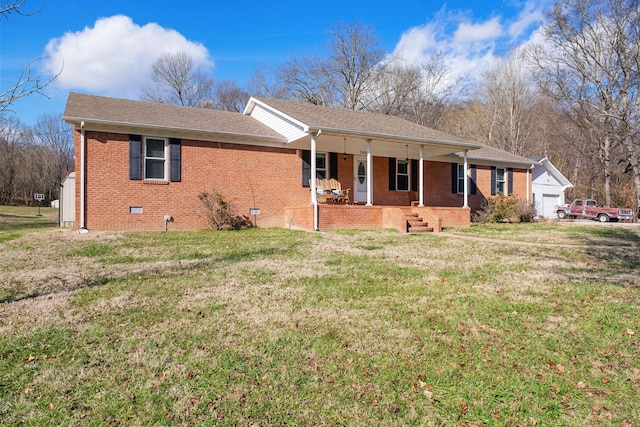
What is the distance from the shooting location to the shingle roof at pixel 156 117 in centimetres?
1177

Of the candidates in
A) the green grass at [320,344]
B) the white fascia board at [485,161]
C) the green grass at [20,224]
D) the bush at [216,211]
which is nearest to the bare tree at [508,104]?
the white fascia board at [485,161]

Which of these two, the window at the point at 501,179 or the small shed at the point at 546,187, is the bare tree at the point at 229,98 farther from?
the small shed at the point at 546,187

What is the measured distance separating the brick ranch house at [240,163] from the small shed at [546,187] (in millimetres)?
9876

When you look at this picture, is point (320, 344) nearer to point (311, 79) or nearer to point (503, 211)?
point (503, 211)

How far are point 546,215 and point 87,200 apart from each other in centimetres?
2399

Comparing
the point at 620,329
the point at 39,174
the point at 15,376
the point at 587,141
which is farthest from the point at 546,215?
the point at 39,174

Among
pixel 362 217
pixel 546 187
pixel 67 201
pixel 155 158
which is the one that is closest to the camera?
pixel 155 158

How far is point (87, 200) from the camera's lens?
11672mm

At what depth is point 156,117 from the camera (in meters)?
13.2

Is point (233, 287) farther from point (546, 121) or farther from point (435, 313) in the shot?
point (546, 121)

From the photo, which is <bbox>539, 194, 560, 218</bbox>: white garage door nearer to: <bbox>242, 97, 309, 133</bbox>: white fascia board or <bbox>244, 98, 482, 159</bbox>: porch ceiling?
<bbox>244, 98, 482, 159</bbox>: porch ceiling

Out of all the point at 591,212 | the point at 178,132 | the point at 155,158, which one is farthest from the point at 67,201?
the point at 591,212

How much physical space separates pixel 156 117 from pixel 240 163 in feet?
9.93

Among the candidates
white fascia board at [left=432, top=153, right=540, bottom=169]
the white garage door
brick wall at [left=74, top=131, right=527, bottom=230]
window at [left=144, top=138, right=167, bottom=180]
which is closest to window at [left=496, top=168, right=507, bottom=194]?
white fascia board at [left=432, top=153, right=540, bottom=169]
